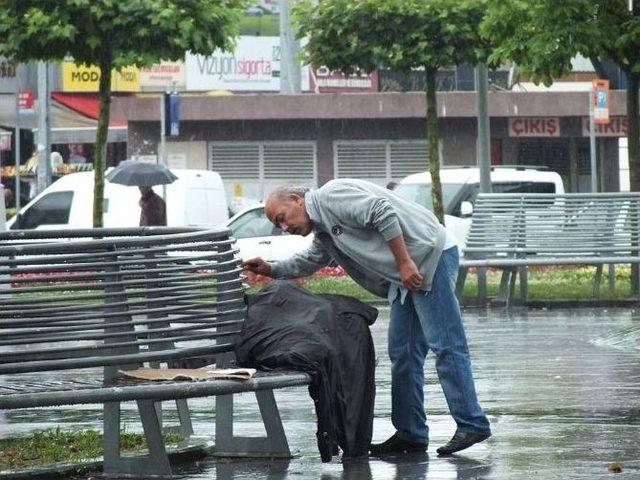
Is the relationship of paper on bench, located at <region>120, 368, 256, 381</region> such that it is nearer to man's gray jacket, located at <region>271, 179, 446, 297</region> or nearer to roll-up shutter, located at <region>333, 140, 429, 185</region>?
man's gray jacket, located at <region>271, 179, 446, 297</region>

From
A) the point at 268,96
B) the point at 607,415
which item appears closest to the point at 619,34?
the point at 607,415

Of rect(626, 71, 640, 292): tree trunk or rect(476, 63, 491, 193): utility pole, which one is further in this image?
rect(476, 63, 491, 193): utility pole

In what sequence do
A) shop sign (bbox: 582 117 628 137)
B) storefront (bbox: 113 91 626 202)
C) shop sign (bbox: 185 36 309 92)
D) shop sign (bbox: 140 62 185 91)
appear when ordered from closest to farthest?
storefront (bbox: 113 91 626 202), shop sign (bbox: 582 117 628 137), shop sign (bbox: 140 62 185 91), shop sign (bbox: 185 36 309 92)

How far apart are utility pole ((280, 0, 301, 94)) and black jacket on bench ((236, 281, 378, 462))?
41665 mm

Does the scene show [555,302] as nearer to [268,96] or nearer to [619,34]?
[619,34]

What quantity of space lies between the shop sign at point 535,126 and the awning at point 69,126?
32.3ft

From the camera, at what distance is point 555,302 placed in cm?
2027

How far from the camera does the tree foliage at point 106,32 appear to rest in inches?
902

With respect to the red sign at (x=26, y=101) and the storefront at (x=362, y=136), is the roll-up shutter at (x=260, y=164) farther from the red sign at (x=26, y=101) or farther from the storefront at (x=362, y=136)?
the red sign at (x=26, y=101)

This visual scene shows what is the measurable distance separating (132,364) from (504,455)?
156 cm

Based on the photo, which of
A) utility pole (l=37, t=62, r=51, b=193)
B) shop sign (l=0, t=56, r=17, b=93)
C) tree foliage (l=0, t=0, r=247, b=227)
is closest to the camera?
shop sign (l=0, t=56, r=17, b=93)

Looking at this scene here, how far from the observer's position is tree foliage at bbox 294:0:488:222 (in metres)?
26.2

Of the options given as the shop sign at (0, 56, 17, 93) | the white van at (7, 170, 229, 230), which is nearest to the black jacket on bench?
the shop sign at (0, 56, 17, 93)

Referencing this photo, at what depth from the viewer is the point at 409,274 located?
8.12 m
